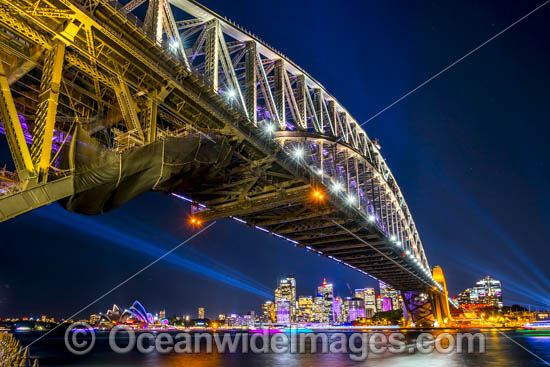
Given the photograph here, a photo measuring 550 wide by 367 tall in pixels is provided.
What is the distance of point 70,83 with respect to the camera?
17.5m

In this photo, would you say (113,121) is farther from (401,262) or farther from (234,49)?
(401,262)

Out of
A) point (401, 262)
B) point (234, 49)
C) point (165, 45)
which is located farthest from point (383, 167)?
point (165, 45)

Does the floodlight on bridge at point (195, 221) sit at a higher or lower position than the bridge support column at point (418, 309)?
higher

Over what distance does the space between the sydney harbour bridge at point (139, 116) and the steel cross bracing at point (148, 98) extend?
0.17 ft

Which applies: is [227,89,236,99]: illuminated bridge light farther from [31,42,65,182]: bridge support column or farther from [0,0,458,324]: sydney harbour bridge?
[31,42,65,182]: bridge support column

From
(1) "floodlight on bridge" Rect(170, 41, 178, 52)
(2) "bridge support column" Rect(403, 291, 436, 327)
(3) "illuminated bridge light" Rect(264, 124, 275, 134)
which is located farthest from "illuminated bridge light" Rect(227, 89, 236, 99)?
(2) "bridge support column" Rect(403, 291, 436, 327)

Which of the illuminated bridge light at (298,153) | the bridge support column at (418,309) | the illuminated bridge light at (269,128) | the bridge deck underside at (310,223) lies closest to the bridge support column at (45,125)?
the illuminated bridge light at (269,128)

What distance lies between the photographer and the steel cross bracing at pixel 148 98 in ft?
42.7

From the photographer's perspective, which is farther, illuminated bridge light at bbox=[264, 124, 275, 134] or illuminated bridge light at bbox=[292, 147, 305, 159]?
illuminated bridge light at bbox=[292, 147, 305, 159]

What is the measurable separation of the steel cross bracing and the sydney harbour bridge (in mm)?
52

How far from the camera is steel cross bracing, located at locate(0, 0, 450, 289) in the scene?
13000 millimetres

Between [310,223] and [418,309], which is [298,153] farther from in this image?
[418,309]

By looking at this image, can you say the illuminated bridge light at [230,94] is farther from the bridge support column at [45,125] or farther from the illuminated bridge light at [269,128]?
the bridge support column at [45,125]

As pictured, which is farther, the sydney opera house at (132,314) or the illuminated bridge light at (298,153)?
the sydney opera house at (132,314)
